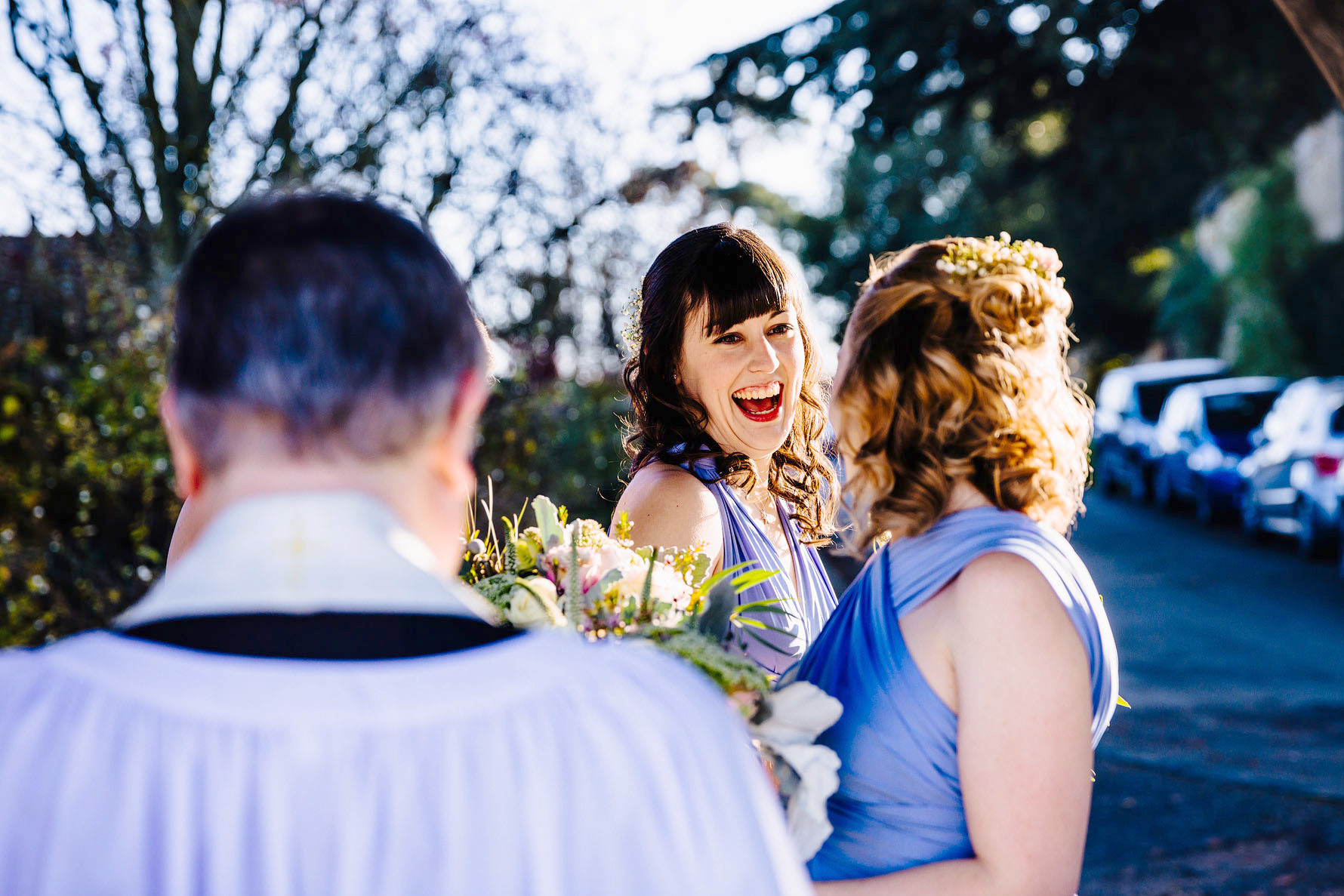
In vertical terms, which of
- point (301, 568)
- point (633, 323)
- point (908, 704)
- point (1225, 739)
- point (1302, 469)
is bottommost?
point (1225, 739)

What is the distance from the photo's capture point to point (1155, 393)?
19281 mm

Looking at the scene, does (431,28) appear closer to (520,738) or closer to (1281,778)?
(1281,778)

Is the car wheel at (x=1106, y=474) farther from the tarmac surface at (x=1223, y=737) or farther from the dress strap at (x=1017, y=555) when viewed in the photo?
the dress strap at (x=1017, y=555)

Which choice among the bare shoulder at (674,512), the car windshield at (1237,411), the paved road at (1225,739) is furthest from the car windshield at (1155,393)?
the bare shoulder at (674,512)

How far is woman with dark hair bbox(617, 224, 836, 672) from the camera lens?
271 centimetres

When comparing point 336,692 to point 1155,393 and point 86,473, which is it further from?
point 1155,393

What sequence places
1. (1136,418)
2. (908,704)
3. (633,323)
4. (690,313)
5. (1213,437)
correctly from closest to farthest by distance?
(908,704) → (690,313) → (633,323) → (1213,437) → (1136,418)

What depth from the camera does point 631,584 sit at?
1812mm

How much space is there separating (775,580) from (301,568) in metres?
1.68

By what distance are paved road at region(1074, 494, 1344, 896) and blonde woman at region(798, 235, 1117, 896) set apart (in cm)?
355

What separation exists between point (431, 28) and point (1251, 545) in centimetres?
1099

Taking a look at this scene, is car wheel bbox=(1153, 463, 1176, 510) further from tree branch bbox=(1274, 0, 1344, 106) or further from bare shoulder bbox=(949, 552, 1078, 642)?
bare shoulder bbox=(949, 552, 1078, 642)

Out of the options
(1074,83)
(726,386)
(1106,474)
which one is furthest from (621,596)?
(1106,474)

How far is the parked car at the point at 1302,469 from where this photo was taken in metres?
11.0
